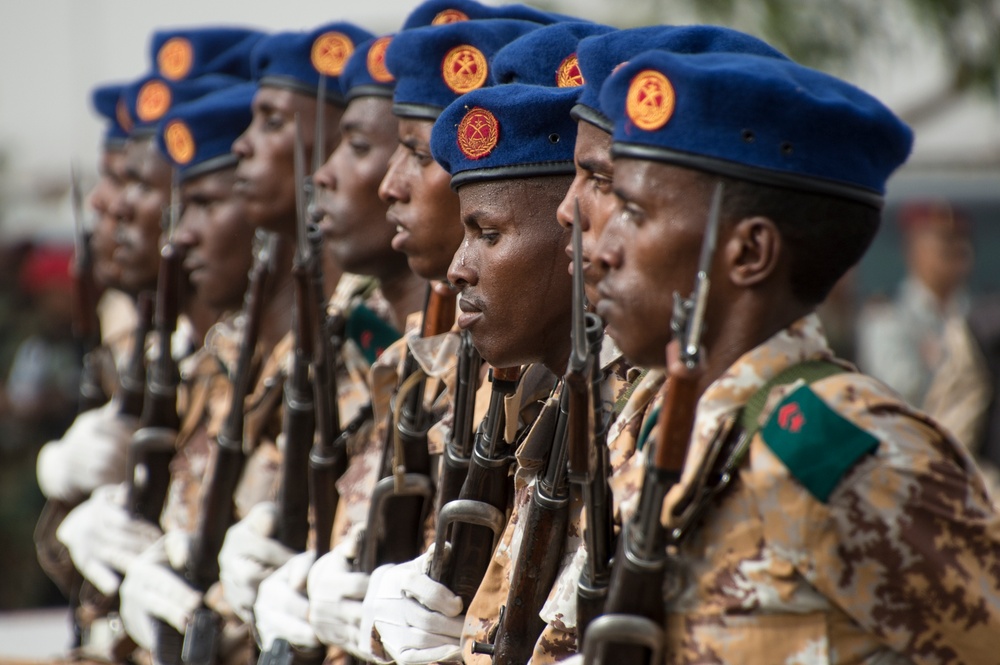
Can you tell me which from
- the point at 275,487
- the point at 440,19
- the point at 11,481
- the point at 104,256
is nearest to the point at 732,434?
the point at 440,19

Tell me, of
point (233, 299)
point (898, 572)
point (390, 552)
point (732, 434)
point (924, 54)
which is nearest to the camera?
point (898, 572)

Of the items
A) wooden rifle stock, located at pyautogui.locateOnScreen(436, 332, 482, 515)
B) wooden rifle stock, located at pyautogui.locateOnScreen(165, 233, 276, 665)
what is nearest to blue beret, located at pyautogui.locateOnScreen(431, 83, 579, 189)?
wooden rifle stock, located at pyautogui.locateOnScreen(436, 332, 482, 515)

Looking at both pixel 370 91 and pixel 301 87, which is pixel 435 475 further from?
pixel 301 87

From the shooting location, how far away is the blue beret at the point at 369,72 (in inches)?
174

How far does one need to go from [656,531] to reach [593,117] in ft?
3.18

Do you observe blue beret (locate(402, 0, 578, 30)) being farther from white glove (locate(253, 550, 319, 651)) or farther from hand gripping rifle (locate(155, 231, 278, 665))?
white glove (locate(253, 550, 319, 651))

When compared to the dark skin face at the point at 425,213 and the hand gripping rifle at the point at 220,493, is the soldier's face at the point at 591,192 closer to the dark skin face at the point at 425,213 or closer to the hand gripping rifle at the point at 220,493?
the dark skin face at the point at 425,213

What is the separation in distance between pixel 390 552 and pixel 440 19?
1549 millimetres

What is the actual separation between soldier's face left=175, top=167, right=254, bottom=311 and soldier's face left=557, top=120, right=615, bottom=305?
2.79m

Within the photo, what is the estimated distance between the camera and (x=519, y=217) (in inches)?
130

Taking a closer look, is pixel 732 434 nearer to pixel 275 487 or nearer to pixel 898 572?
pixel 898 572

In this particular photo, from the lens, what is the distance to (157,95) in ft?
20.4

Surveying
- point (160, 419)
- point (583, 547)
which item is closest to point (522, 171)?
point (583, 547)

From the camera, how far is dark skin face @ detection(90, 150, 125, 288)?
6879 millimetres
